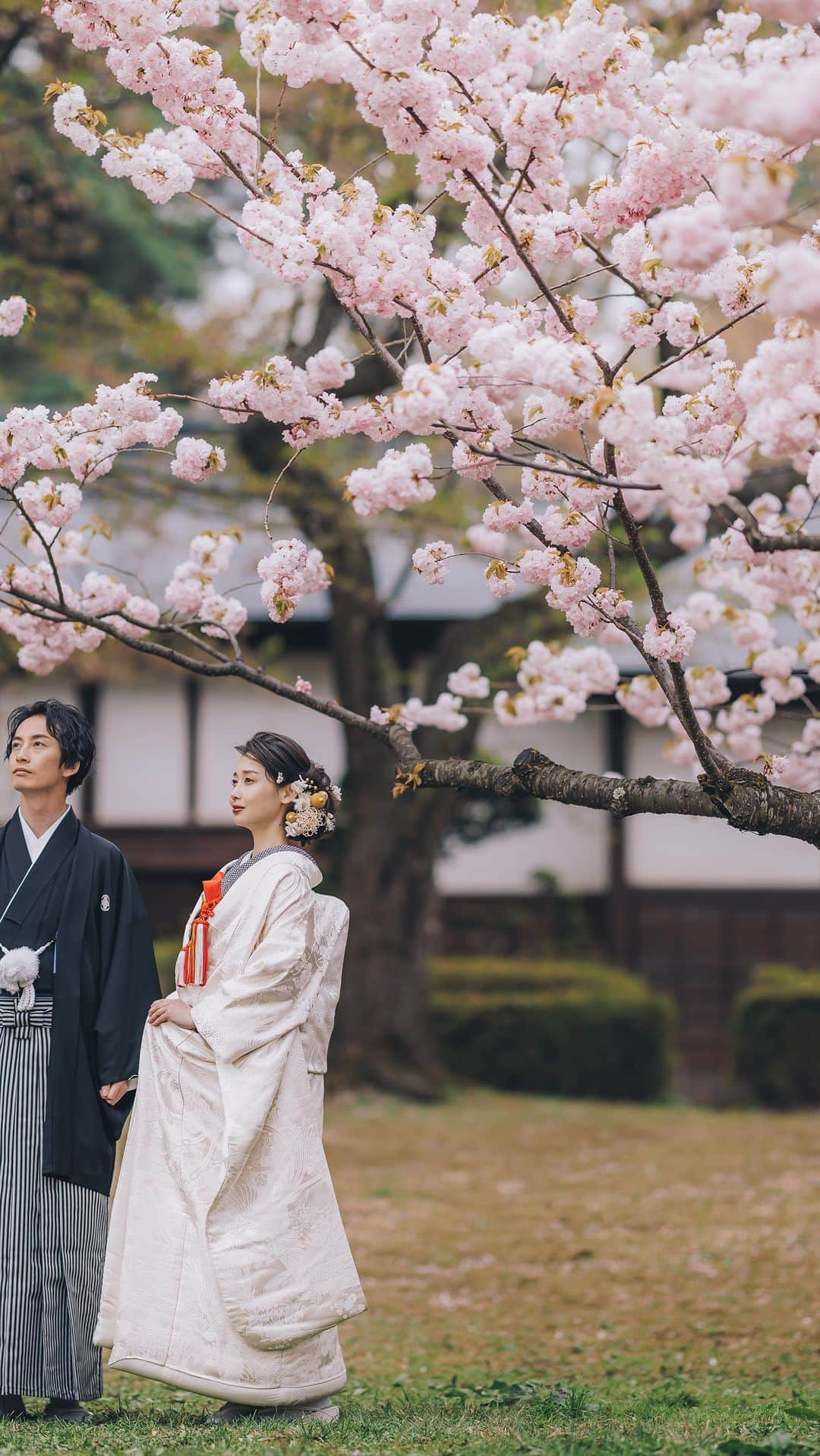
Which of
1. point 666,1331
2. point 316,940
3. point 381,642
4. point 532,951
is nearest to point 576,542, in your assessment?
point 316,940

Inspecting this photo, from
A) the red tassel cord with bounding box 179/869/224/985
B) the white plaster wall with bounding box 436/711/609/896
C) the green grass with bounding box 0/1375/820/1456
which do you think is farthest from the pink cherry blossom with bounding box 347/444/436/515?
the white plaster wall with bounding box 436/711/609/896

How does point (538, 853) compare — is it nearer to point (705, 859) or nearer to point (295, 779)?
point (705, 859)

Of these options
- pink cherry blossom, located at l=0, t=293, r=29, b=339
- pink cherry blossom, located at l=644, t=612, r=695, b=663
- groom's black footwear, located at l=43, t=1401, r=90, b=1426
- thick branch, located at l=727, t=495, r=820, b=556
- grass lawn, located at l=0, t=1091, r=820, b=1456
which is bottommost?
grass lawn, located at l=0, t=1091, r=820, b=1456

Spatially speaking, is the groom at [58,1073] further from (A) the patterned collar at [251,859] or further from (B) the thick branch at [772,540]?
(B) the thick branch at [772,540]

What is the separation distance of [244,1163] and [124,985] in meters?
0.63

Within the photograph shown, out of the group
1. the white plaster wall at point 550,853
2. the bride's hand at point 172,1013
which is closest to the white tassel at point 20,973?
the bride's hand at point 172,1013

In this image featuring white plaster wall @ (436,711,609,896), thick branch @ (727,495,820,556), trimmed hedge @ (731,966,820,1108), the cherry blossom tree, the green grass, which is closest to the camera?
thick branch @ (727,495,820,556)

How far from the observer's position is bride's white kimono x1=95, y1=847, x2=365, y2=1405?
368 centimetres

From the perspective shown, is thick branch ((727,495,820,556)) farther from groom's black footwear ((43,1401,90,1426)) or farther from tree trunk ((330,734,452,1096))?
tree trunk ((330,734,452,1096))

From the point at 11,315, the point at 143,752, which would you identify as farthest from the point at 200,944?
the point at 143,752

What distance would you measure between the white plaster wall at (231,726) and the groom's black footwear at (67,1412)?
31.6 ft

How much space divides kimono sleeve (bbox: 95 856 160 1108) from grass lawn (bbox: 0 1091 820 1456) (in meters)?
0.92

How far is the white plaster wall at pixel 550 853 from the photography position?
14000 mm

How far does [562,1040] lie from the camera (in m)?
12.5
